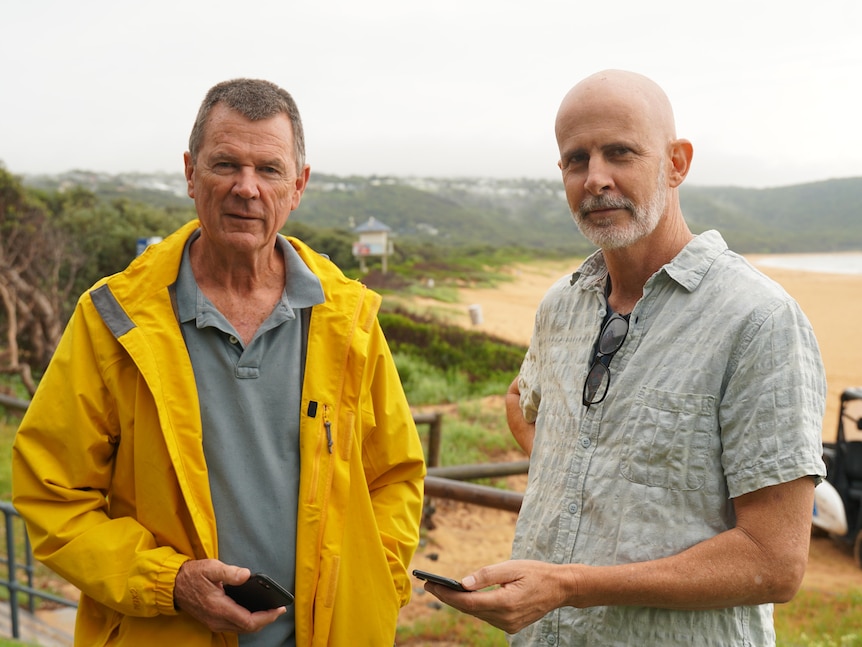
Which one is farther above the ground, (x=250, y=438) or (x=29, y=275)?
(x=250, y=438)

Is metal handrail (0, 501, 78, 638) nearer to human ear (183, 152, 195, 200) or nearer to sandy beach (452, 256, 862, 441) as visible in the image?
human ear (183, 152, 195, 200)

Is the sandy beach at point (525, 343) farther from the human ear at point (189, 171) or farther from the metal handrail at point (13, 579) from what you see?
the human ear at point (189, 171)

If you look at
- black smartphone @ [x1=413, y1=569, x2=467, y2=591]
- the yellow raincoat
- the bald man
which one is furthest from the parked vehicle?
black smartphone @ [x1=413, y1=569, x2=467, y2=591]

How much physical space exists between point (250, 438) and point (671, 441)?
1013 mm

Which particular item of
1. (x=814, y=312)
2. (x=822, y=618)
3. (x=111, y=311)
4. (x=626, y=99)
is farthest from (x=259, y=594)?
(x=814, y=312)

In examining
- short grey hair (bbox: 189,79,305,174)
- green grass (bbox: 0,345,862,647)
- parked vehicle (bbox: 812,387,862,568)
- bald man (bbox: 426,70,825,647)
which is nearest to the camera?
bald man (bbox: 426,70,825,647)

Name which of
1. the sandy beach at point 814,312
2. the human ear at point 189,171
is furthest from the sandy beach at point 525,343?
the human ear at point 189,171

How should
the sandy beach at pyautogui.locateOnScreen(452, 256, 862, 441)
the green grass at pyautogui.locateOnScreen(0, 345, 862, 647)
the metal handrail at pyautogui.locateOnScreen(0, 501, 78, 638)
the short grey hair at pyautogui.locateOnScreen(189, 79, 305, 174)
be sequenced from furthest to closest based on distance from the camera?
the sandy beach at pyautogui.locateOnScreen(452, 256, 862, 441), the green grass at pyautogui.locateOnScreen(0, 345, 862, 647), the metal handrail at pyautogui.locateOnScreen(0, 501, 78, 638), the short grey hair at pyautogui.locateOnScreen(189, 79, 305, 174)

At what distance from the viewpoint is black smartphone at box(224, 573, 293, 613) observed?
1.72 metres

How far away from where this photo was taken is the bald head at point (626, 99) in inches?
68.1

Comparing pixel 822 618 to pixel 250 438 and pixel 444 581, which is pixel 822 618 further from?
pixel 250 438

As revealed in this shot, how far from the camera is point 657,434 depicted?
5.29 ft

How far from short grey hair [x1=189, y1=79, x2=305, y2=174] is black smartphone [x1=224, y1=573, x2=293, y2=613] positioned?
109 cm

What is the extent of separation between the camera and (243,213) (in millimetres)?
1995
